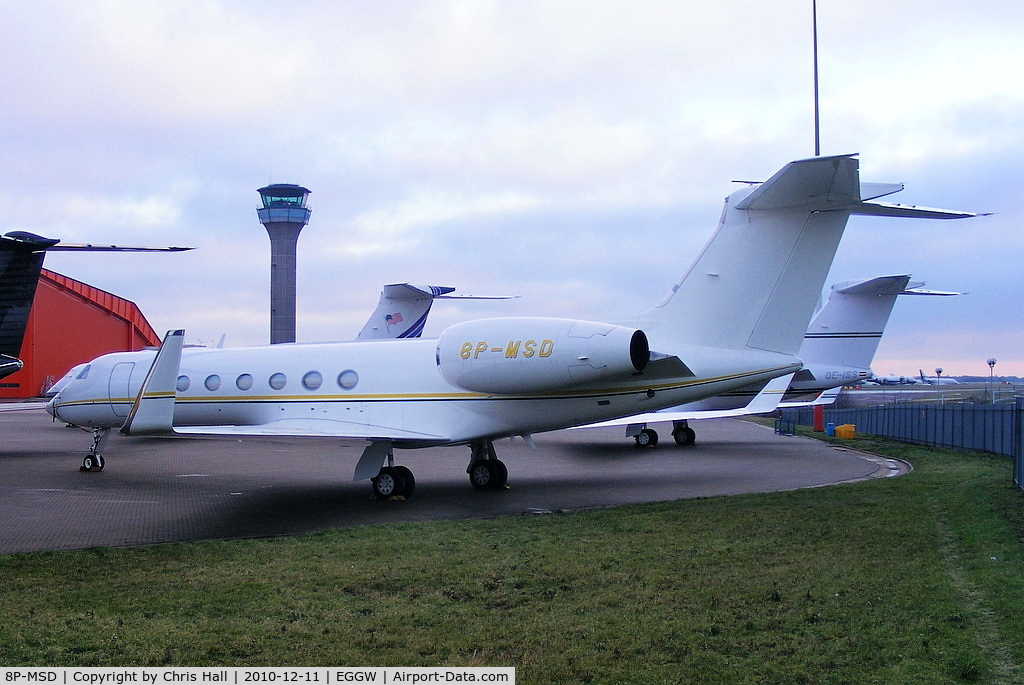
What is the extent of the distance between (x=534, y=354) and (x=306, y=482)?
20.1 feet

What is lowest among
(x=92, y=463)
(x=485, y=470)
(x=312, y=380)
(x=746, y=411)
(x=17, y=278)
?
(x=92, y=463)

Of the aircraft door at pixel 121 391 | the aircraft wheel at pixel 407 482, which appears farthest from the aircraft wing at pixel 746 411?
the aircraft door at pixel 121 391

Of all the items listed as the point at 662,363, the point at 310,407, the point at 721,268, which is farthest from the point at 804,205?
the point at 310,407

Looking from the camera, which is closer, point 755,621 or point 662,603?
point 755,621

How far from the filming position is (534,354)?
14.1 m

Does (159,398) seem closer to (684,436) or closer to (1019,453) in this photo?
(1019,453)

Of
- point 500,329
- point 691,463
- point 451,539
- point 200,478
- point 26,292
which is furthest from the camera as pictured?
point 691,463

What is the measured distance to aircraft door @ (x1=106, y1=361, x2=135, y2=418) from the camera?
62.5 ft

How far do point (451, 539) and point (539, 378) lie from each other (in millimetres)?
4109

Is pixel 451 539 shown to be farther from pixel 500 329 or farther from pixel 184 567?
pixel 500 329

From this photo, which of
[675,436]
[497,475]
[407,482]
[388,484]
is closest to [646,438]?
[675,436]

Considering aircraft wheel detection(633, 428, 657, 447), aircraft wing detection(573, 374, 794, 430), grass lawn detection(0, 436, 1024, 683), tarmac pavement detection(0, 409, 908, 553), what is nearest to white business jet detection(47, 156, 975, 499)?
tarmac pavement detection(0, 409, 908, 553)

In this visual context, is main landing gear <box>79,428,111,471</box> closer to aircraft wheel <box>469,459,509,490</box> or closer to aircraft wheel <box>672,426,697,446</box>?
aircraft wheel <box>469,459,509,490</box>

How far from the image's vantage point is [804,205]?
44.3 feet
